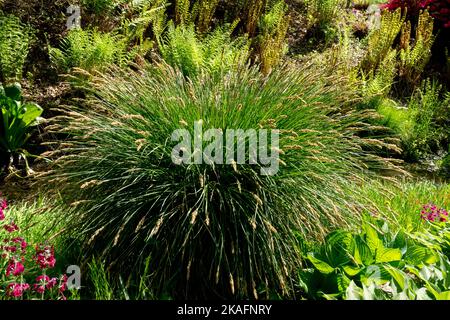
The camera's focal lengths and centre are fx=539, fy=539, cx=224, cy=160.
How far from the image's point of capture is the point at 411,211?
13.0 feet

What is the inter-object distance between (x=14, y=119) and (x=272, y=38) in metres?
3.28

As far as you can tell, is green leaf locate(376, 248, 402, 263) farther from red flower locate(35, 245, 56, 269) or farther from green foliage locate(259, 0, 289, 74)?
green foliage locate(259, 0, 289, 74)

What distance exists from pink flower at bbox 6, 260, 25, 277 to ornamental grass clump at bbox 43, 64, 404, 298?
384 millimetres

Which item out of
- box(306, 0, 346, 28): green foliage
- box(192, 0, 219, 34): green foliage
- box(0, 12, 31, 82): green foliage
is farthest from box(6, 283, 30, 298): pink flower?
box(306, 0, 346, 28): green foliage

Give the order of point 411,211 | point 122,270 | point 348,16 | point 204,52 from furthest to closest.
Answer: point 348,16, point 204,52, point 411,211, point 122,270

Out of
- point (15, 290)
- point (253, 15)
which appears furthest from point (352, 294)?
point (253, 15)

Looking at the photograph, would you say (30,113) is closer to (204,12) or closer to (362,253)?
(204,12)

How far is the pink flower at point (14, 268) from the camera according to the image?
8.29 ft

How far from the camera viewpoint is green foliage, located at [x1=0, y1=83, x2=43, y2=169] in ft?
15.5

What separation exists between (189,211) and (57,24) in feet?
14.7

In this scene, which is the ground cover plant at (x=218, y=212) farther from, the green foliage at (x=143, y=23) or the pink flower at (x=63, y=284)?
the green foliage at (x=143, y=23)

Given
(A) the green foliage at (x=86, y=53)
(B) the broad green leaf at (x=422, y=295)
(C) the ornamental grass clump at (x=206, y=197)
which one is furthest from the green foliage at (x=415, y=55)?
(B) the broad green leaf at (x=422, y=295)
